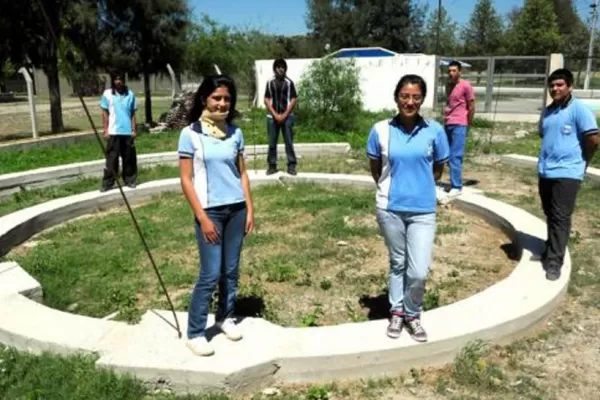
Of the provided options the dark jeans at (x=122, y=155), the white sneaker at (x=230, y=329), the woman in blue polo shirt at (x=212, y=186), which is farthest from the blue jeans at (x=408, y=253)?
the dark jeans at (x=122, y=155)

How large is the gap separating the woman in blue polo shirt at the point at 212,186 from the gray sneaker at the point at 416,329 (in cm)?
119

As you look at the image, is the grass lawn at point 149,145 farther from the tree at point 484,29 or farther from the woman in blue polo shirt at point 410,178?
the tree at point 484,29

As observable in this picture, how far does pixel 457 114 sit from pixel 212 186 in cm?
509

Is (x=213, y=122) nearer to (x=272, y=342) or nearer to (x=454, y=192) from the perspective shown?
(x=272, y=342)

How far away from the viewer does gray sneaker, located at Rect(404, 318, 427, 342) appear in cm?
359

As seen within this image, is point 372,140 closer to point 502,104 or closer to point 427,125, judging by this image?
point 427,125

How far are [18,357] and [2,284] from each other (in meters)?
1.17

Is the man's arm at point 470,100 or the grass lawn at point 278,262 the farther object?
the man's arm at point 470,100

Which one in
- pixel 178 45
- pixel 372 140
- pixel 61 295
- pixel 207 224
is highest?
pixel 178 45

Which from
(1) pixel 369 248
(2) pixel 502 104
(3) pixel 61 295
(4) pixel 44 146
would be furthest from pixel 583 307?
(2) pixel 502 104

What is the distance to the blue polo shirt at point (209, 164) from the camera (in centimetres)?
320

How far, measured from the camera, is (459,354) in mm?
3670

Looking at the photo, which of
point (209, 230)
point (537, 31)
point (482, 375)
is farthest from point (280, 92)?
point (537, 31)

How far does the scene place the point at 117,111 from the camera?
789cm
